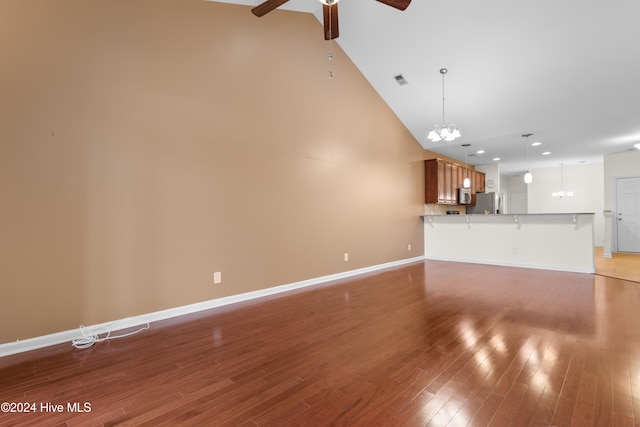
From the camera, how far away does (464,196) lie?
7.86m

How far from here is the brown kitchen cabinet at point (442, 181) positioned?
7.03 meters

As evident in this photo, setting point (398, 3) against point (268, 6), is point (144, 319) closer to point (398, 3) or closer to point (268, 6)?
point (268, 6)

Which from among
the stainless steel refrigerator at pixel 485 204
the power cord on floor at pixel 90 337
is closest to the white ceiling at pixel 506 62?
the stainless steel refrigerator at pixel 485 204

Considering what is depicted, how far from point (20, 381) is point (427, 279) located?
4686mm

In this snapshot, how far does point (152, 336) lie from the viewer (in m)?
2.60

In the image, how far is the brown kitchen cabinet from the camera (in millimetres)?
7026

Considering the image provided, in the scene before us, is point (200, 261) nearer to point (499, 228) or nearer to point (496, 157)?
point (499, 228)

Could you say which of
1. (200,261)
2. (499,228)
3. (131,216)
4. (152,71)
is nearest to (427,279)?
(499,228)

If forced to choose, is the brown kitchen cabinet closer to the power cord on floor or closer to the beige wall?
the beige wall

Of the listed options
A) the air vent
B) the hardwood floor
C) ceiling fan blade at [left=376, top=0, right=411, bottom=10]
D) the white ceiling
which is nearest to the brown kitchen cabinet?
the white ceiling

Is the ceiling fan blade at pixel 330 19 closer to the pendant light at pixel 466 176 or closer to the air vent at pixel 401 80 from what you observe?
the air vent at pixel 401 80

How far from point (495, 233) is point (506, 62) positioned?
3.32 meters

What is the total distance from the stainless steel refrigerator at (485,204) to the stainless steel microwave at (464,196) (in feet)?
2.32

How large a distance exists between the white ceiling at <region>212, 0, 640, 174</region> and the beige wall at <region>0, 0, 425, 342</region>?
0.95 metres
